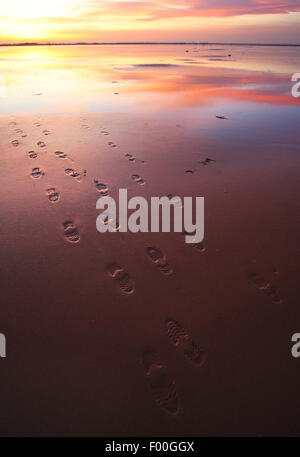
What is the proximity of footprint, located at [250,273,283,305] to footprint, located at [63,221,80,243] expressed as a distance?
211 cm

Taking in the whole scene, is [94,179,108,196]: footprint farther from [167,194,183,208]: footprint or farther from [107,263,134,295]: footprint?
[107,263,134,295]: footprint

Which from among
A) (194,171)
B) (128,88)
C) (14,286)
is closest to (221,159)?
(194,171)

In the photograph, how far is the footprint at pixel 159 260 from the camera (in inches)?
117

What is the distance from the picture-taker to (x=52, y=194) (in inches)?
164

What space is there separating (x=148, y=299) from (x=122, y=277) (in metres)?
0.41

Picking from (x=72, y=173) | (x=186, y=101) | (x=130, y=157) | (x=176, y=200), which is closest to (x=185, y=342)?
(x=176, y=200)

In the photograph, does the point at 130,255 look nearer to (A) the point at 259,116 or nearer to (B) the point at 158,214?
(B) the point at 158,214

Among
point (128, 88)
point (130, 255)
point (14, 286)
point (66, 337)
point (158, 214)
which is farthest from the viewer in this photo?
point (128, 88)

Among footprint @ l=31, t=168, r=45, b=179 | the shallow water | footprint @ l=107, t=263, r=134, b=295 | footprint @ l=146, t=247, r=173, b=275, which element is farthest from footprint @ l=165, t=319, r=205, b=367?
the shallow water

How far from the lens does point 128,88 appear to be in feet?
43.3

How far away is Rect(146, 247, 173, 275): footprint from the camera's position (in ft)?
9.73

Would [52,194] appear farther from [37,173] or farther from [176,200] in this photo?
[176,200]
